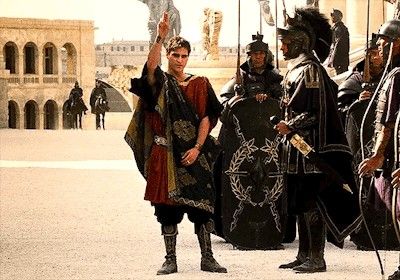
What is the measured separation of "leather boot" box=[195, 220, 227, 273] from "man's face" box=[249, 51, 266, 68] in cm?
178

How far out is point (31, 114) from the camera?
7750cm

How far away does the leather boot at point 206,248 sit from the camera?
30.7 feet

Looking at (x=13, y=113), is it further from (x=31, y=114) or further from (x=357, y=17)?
(x=357, y=17)

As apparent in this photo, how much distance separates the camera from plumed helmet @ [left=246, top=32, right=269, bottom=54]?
1056cm

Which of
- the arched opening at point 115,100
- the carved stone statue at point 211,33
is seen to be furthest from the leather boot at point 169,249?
the arched opening at point 115,100

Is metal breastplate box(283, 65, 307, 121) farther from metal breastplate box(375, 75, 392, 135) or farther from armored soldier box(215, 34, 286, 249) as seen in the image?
metal breastplate box(375, 75, 392, 135)

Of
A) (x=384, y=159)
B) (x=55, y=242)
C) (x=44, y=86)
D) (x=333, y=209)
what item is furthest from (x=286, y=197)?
(x=44, y=86)

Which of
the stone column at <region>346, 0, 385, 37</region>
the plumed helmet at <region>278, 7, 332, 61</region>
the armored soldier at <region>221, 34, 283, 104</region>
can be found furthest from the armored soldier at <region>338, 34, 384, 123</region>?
the stone column at <region>346, 0, 385, 37</region>

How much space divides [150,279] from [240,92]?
2.19 meters

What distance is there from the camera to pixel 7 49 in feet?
259

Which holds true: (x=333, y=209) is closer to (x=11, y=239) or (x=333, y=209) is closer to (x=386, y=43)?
(x=386, y=43)

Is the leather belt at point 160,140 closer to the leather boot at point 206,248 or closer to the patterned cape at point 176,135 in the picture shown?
the patterned cape at point 176,135

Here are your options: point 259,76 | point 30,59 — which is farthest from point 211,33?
point 30,59

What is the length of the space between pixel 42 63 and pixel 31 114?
3591mm
